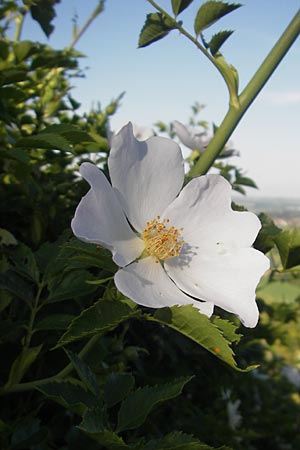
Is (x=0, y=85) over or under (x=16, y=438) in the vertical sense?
over

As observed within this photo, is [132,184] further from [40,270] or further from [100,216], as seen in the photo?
[40,270]

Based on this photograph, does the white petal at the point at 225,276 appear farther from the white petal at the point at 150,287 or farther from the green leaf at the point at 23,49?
the green leaf at the point at 23,49

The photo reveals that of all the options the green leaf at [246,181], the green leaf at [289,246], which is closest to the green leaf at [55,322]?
the green leaf at [289,246]

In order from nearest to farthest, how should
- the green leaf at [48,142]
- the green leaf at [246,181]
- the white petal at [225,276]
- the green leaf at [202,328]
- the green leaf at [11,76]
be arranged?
1. the green leaf at [202,328]
2. the white petal at [225,276]
3. the green leaf at [48,142]
4. the green leaf at [11,76]
5. the green leaf at [246,181]

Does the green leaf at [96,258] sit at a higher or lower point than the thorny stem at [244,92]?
lower

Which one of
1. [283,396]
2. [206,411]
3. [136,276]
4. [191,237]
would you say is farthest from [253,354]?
[136,276]

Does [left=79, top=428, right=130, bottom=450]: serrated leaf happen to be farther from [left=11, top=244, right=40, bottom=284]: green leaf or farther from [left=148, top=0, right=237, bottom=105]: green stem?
[left=148, top=0, right=237, bottom=105]: green stem

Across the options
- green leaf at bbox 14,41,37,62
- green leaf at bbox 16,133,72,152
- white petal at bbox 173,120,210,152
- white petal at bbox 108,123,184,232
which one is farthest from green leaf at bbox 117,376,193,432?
green leaf at bbox 14,41,37,62
